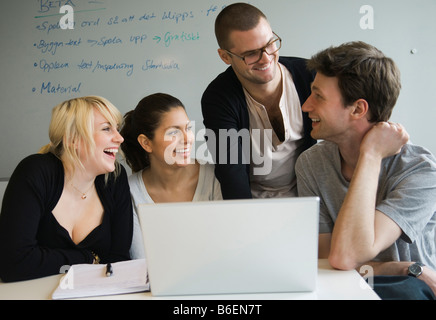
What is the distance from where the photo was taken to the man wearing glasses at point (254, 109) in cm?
174

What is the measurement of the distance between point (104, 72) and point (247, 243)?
250cm

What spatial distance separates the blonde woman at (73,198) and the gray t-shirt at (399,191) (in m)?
0.68

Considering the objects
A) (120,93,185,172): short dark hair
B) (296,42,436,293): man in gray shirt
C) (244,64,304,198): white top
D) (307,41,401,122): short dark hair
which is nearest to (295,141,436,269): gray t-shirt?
(296,42,436,293): man in gray shirt

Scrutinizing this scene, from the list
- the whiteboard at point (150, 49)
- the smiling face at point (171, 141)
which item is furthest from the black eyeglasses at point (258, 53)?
the whiteboard at point (150, 49)

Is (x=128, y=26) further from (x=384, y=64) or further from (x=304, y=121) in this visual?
(x=384, y=64)

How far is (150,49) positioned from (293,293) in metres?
2.43

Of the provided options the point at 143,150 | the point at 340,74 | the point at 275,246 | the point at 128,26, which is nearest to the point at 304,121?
the point at 340,74

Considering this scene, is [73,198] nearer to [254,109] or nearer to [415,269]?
[254,109]

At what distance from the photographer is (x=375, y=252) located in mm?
1229

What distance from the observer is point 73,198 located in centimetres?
159

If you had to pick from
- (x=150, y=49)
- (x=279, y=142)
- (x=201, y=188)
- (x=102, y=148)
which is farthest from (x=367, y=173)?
(x=150, y=49)

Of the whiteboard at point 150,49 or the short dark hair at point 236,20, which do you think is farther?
the whiteboard at point 150,49

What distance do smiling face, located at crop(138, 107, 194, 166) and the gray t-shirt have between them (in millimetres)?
504

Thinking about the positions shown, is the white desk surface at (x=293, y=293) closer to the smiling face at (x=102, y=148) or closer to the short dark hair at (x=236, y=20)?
the smiling face at (x=102, y=148)
